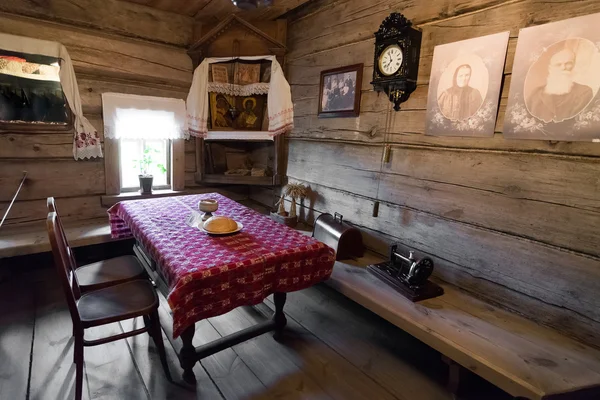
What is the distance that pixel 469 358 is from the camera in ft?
4.77

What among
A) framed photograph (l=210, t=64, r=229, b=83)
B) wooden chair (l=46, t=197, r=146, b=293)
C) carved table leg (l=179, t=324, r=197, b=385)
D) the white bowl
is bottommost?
carved table leg (l=179, t=324, r=197, b=385)

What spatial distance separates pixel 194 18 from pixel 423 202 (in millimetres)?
2684

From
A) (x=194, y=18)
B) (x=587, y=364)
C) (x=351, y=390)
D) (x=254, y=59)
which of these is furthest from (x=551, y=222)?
(x=194, y=18)

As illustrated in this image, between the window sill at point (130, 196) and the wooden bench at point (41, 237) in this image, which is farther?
the window sill at point (130, 196)

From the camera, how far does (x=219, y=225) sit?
186cm

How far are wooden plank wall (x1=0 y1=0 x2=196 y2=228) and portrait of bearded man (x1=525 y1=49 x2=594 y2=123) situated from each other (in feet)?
9.39

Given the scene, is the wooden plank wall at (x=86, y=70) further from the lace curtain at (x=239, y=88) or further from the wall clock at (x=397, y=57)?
the wall clock at (x=397, y=57)

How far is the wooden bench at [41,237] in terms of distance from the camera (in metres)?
2.36

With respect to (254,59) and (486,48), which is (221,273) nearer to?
(486,48)

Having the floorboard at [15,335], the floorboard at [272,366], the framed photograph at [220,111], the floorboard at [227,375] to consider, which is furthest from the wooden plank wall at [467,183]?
the floorboard at [15,335]

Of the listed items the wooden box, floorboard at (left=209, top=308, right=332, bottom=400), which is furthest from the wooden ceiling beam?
floorboard at (left=209, top=308, right=332, bottom=400)

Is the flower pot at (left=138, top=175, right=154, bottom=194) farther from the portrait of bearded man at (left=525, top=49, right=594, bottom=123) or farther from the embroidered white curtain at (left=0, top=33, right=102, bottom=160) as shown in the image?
the portrait of bearded man at (left=525, top=49, right=594, bottom=123)

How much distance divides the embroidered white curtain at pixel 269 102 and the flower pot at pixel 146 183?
577 millimetres

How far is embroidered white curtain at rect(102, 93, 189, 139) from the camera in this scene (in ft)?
9.37
